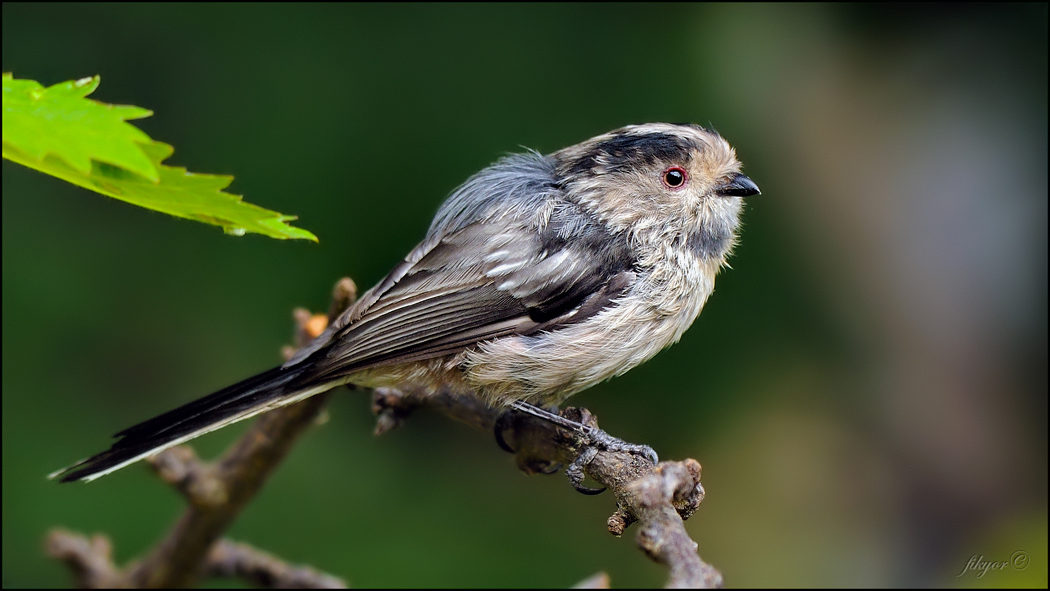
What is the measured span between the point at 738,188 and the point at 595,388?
1.60 meters

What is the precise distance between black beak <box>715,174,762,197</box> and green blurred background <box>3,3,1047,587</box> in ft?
4.16

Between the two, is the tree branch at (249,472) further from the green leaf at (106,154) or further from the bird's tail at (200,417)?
the green leaf at (106,154)

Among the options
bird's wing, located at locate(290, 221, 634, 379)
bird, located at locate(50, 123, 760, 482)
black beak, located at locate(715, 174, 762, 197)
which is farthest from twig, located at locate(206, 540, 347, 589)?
black beak, located at locate(715, 174, 762, 197)

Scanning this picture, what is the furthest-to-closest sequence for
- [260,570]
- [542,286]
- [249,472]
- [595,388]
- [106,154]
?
[595,388] < [260,570] < [249,472] < [542,286] < [106,154]

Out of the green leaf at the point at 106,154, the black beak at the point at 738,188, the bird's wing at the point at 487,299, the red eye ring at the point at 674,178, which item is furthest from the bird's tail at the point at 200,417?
the black beak at the point at 738,188

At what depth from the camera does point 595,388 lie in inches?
157

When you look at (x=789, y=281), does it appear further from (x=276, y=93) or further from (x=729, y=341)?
(x=276, y=93)

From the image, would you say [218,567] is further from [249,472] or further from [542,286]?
[542,286]

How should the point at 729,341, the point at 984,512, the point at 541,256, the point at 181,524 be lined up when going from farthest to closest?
the point at 984,512 < the point at 729,341 < the point at 181,524 < the point at 541,256

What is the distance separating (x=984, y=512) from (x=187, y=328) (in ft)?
13.7

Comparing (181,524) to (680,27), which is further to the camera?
(680,27)

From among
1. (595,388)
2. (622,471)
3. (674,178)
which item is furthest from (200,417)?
(595,388)

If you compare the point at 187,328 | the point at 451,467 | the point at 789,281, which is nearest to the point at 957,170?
the point at 789,281

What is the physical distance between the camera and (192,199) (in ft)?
4.50
